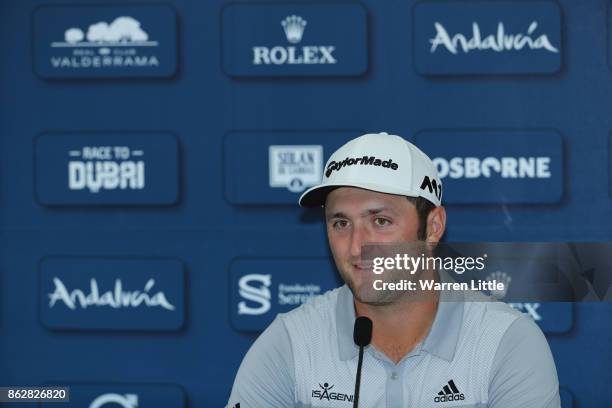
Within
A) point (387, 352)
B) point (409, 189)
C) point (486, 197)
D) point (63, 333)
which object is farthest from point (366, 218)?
point (63, 333)

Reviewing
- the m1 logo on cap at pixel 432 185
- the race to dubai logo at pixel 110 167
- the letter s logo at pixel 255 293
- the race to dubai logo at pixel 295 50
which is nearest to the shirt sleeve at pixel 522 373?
the m1 logo on cap at pixel 432 185

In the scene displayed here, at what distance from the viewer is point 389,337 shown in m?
1.59

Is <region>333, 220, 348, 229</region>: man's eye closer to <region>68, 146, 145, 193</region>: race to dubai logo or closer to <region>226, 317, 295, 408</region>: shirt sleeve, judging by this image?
<region>226, 317, 295, 408</region>: shirt sleeve

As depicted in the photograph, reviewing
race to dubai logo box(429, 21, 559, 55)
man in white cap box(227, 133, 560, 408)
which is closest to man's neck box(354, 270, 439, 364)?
man in white cap box(227, 133, 560, 408)

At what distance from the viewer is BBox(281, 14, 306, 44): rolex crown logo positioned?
7.59 feet

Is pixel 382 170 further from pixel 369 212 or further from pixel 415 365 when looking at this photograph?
pixel 415 365

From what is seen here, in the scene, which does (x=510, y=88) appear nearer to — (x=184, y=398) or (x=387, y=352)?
(x=387, y=352)

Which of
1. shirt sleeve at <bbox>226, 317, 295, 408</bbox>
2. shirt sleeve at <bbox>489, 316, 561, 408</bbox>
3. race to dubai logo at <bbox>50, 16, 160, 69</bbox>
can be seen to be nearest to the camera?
shirt sleeve at <bbox>489, 316, 561, 408</bbox>

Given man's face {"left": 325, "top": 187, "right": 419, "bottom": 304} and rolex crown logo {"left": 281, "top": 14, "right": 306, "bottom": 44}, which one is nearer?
man's face {"left": 325, "top": 187, "right": 419, "bottom": 304}

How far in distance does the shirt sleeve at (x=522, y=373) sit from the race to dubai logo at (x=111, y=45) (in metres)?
1.32

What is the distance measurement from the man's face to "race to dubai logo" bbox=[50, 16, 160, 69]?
1.05 meters

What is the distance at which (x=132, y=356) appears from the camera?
2.40 meters

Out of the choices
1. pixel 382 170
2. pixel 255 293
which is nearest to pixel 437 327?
pixel 382 170

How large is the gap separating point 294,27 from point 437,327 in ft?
3.51
